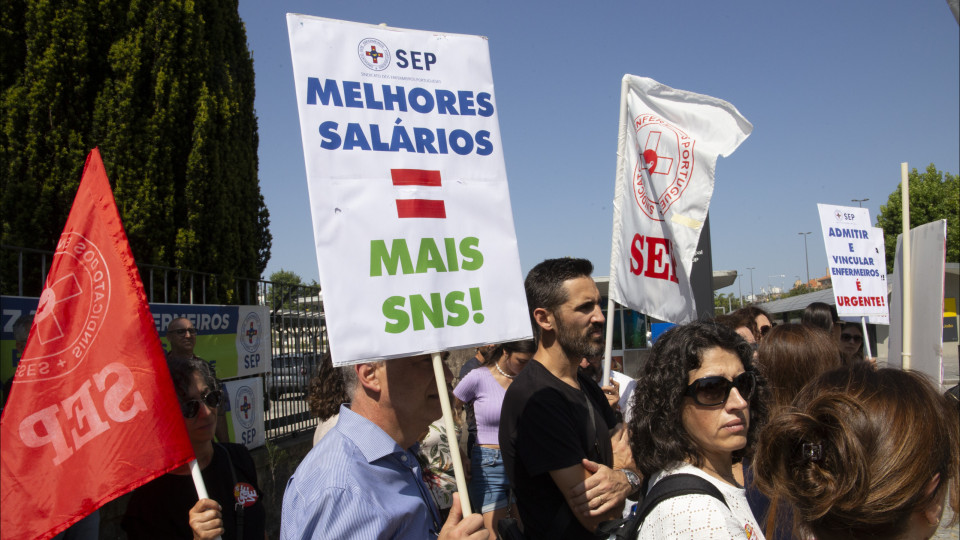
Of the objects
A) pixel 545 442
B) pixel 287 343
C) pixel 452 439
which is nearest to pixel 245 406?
pixel 287 343

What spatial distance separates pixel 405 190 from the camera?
2.28 m

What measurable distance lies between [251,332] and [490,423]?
11.4 feet

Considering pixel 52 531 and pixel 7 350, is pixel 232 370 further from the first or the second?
pixel 52 531

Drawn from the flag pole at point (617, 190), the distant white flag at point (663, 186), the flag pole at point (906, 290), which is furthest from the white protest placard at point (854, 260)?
the flag pole at point (617, 190)

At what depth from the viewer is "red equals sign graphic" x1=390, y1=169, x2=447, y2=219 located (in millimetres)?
2266

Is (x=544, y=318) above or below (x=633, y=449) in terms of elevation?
above

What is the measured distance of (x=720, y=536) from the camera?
5.70 feet

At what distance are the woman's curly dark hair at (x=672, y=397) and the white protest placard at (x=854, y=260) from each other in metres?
4.93

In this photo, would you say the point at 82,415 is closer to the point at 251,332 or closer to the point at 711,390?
the point at 711,390

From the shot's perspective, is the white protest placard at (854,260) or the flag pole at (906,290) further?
the white protest placard at (854,260)

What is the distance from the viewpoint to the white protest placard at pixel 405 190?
2.14 meters

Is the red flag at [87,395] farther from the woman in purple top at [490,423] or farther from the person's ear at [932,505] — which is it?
the person's ear at [932,505]

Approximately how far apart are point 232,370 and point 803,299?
22.0m

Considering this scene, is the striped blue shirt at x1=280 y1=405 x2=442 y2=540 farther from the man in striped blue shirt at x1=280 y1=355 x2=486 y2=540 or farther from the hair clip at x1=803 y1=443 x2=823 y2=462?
the hair clip at x1=803 y1=443 x2=823 y2=462
